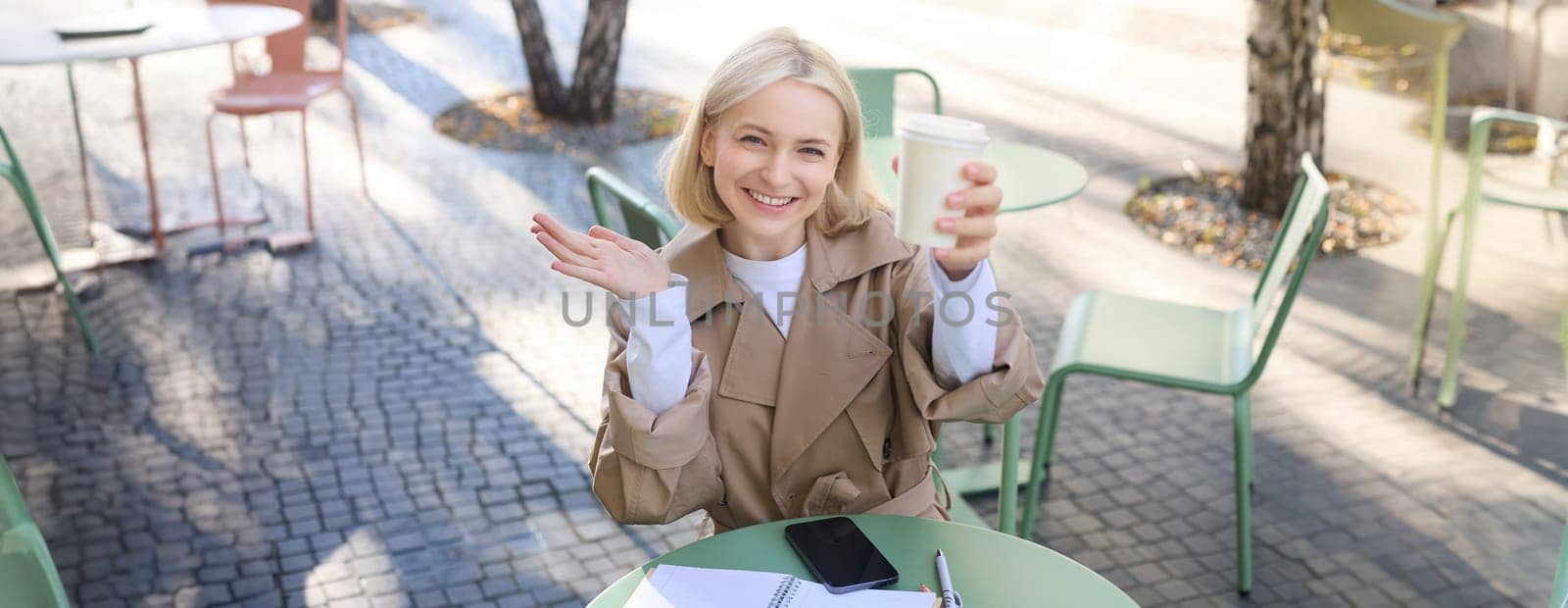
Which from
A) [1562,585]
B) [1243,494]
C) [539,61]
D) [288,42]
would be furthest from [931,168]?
[539,61]

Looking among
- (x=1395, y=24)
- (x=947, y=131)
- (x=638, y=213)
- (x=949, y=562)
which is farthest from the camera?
(x=1395, y=24)

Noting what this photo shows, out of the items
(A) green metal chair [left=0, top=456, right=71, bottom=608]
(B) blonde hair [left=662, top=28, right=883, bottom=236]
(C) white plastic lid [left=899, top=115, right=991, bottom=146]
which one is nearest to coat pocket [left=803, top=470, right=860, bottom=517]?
(B) blonde hair [left=662, top=28, right=883, bottom=236]

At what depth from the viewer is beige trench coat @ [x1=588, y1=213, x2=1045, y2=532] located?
2.08 meters

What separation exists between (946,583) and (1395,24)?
441 centimetres

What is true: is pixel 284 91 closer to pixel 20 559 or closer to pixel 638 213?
pixel 638 213

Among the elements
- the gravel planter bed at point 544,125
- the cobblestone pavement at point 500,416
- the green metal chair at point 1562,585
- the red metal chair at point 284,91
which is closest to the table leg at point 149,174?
the cobblestone pavement at point 500,416

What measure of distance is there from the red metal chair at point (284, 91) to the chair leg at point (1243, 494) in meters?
4.45

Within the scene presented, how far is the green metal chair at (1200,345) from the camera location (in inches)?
132

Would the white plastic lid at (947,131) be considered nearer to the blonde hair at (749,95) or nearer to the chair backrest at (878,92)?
the blonde hair at (749,95)

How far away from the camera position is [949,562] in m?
1.97

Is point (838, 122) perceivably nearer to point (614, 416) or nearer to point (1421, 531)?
point (614, 416)

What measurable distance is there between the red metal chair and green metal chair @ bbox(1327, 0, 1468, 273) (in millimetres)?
4697

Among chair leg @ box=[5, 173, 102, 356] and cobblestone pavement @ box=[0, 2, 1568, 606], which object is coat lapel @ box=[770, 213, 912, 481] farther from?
chair leg @ box=[5, 173, 102, 356]

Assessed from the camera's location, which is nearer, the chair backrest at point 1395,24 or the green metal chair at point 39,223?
the green metal chair at point 39,223
